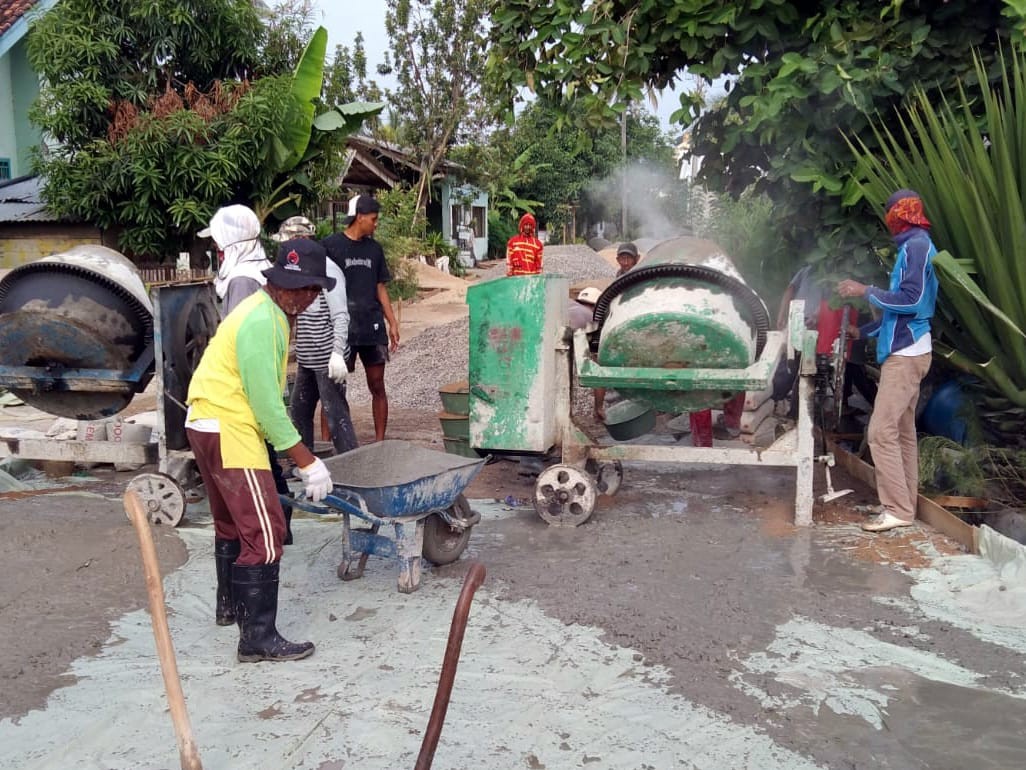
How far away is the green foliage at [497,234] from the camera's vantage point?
33.8 m

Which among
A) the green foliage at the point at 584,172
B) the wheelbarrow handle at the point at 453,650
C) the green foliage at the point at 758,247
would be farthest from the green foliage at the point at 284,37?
the green foliage at the point at 584,172

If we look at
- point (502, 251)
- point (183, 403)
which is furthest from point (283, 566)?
point (502, 251)

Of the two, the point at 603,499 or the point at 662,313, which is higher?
the point at 662,313

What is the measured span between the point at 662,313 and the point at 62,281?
136 inches

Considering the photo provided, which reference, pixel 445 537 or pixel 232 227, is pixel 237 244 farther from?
pixel 445 537

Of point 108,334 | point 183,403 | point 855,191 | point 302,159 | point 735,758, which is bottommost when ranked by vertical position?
point 735,758

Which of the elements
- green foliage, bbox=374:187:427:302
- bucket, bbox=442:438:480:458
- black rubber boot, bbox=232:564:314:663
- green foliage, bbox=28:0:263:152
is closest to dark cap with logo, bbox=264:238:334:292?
black rubber boot, bbox=232:564:314:663

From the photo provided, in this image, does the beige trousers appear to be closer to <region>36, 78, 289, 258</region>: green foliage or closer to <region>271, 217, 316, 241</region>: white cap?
<region>271, 217, 316, 241</region>: white cap

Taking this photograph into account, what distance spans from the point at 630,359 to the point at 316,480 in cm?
226

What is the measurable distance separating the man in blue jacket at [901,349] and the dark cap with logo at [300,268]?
2921mm

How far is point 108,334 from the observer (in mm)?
5664

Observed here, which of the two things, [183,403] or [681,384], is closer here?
[681,384]

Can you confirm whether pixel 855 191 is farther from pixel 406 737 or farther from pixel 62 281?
pixel 62 281

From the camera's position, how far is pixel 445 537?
4.79 meters
